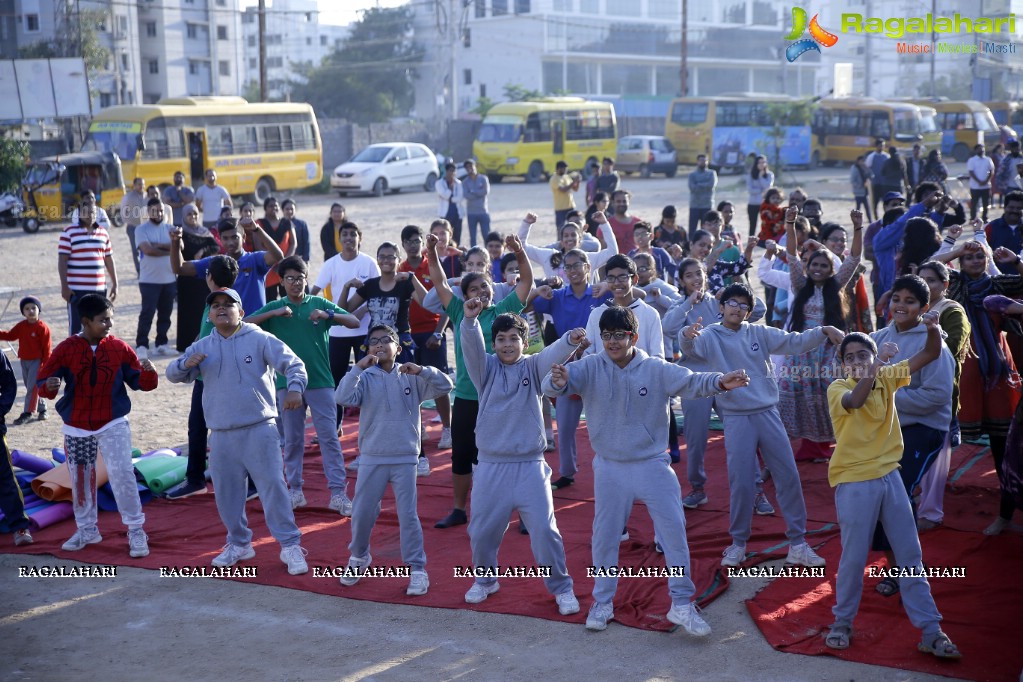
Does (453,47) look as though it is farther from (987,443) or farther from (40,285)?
(987,443)

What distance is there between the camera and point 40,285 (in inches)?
683

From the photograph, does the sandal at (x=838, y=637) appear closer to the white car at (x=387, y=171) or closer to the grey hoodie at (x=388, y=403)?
the grey hoodie at (x=388, y=403)

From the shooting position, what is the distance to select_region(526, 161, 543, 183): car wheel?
36031mm

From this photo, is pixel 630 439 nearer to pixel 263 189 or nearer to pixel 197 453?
pixel 197 453

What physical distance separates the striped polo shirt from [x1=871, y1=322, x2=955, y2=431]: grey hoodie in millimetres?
7976

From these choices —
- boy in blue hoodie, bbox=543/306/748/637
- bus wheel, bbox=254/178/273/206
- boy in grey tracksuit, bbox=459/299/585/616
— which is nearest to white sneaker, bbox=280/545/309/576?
boy in grey tracksuit, bbox=459/299/585/616

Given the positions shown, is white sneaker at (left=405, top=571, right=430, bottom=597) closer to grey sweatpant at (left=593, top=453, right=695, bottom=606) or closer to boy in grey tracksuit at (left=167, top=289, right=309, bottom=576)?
boy in grey tracksuit at (left=167, top=289, right=309, bottom=576)

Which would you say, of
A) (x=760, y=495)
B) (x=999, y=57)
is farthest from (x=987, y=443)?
(x=999, y=57)

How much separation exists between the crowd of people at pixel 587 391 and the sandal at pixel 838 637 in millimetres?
18

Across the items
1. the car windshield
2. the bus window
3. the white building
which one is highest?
Result: the white building

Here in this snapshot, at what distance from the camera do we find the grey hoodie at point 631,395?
17.7 feet

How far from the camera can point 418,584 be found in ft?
19.9

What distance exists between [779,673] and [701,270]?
3.37 metres

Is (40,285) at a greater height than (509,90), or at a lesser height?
lesser
